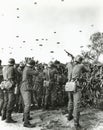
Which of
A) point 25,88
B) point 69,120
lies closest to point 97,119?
point 69,120

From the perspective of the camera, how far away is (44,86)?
44.2 feet

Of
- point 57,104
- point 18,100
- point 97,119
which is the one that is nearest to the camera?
point 97,119

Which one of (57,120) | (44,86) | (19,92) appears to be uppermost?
(44,86)

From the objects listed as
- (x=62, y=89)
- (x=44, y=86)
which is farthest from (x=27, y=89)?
(x=62, y=89)

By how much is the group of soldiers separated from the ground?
27 centimetres

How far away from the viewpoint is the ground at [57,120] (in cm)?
1097

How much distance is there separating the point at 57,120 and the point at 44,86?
2.11 m

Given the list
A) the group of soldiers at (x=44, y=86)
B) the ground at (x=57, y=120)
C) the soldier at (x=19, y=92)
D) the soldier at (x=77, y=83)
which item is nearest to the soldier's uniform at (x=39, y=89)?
the group of soldiers at (x=44, y=86)

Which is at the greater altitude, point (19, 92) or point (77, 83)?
point (77, 83)

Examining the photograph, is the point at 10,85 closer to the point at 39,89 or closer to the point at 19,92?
the point at 19,92

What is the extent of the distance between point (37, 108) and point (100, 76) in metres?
2.95

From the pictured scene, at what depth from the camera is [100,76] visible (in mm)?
13242

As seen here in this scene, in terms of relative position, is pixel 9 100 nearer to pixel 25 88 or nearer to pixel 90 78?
pixel 25 88

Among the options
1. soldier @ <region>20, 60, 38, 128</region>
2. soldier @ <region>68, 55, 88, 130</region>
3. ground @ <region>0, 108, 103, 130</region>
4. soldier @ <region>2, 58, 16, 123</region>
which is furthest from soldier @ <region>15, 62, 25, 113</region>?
soldier @ <region>68, 55, 88, 130</region>
